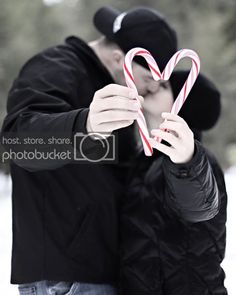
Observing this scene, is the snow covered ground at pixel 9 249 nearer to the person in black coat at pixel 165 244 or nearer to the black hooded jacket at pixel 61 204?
the person in black coat at pixel 165 244

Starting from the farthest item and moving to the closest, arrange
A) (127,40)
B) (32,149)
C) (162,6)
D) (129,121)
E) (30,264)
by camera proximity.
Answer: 1. (162,6)
2. (127,40)
3. (30,264)
4. (32,149)
5. (129,121)

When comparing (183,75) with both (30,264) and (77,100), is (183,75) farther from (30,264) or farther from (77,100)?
(30,264)

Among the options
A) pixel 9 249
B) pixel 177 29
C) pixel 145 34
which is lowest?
pixel 9 249

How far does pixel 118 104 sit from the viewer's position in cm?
85

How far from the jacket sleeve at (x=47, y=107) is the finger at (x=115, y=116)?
0.07m

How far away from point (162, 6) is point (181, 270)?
5483 mm

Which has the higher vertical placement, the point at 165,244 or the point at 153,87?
the point at 153,87

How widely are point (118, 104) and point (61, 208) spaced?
473mm

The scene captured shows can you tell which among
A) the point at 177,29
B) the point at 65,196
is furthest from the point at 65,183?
the point at 177,29

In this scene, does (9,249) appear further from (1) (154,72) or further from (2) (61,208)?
(1) (154,72)

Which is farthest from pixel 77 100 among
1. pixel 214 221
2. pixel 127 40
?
pixel 214 221

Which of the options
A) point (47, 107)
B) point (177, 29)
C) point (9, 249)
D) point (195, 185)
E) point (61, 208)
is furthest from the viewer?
point (177, 29)

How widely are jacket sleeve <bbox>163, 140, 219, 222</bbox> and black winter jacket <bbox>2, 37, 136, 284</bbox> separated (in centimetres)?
27

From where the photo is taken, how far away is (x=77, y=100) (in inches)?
48.6
